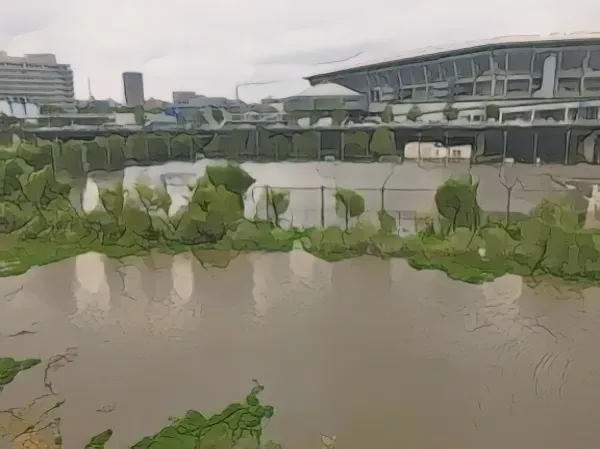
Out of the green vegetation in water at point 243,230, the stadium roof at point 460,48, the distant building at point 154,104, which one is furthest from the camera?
the distant building at point 154,104

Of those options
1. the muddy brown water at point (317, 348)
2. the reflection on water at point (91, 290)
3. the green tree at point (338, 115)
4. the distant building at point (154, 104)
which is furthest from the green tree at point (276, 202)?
the reflection on water at point (91, 290)

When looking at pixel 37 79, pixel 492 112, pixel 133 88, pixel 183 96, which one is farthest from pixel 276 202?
pixel 37 79

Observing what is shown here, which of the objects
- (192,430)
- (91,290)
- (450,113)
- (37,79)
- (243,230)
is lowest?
(192,430)

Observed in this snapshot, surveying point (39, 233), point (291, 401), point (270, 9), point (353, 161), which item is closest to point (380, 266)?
point (353, 161)

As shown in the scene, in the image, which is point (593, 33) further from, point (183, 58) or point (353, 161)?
point (183, 58)

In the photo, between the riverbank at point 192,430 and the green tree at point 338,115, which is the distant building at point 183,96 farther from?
the riverbank at point 192,430

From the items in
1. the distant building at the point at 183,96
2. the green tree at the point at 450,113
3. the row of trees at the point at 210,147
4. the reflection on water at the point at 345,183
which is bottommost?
the reflection on water at the point at 345,183

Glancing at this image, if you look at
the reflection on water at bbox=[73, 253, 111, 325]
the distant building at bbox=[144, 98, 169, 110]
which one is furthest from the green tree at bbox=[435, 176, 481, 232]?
the reflection on water at bbox=[73, 253, 111, 325]

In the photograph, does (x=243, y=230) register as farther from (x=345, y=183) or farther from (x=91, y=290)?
(x=91, y=290)
